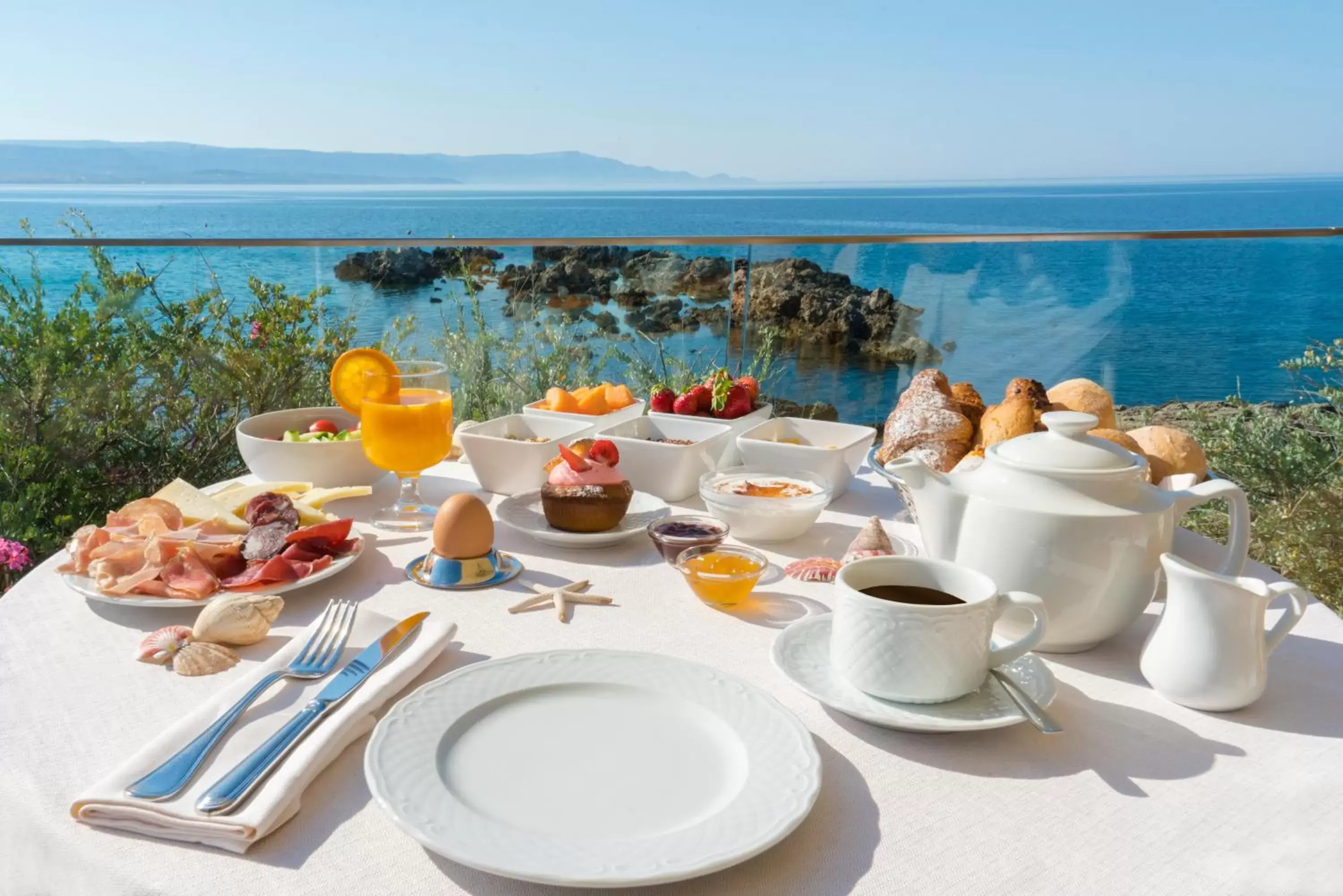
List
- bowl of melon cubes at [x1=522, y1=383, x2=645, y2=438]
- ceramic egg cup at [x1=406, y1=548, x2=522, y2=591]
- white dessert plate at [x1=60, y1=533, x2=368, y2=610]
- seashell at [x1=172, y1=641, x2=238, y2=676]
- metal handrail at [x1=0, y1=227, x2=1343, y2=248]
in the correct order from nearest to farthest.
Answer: seashell at [x1=172, y1=641, x2=238, y2=676] → white dessert plate at [x1=60, y1=533, x2=368, y2=610] → ceramic egg cup at [x1=406, y1=548, x2=522, y2=591] → bowl of melon cubes at [x1=522, y1=383, x2=645, y2=438] → metal handrail at [x1=0, y1=227, x2=1343, y2=248]

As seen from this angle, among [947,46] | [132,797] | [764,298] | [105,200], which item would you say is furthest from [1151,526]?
[947,46]

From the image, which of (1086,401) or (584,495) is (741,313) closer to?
(1086,401)

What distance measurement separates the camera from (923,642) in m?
0.78

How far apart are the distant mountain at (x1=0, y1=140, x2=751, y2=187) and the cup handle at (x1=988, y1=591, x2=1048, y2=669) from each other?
42230 mm

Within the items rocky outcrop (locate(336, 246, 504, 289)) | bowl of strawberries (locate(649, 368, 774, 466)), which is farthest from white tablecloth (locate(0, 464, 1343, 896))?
rocky outcrop (locate(336, 246, 504, 289))

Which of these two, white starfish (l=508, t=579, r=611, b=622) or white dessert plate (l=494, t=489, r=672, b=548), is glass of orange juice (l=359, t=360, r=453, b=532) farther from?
white starfish (l=508, t=579, r=611, b=622)

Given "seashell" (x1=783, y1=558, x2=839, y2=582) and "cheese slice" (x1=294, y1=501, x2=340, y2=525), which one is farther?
"cheese slice" (x1=294, y1=501, x2=340, y2=525)

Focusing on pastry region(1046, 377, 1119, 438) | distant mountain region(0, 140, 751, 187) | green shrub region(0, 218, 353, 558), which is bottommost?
Answer: green shrub region(0, 218, 353, 558)

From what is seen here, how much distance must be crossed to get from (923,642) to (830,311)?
335 centimetres

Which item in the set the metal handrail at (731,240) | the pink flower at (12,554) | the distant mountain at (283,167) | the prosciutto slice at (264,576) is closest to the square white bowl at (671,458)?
the prosciutto slice at (264,576)

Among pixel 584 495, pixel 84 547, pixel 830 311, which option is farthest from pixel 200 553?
pixel 830 311

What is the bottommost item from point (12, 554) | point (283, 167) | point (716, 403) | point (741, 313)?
point (12, 554)

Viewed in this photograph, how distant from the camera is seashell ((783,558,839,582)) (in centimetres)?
117

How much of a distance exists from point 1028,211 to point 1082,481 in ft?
190
